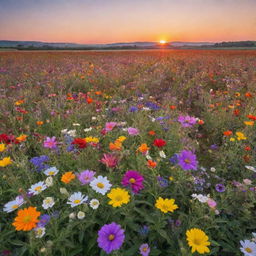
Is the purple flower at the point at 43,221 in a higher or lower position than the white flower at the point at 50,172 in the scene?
lower

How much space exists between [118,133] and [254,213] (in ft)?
5.22

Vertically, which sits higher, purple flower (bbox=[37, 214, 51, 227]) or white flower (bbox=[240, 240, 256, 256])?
purple flower (bbox=[37, 214, 51, 227])

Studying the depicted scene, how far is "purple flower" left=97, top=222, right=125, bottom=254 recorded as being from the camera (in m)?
1.01

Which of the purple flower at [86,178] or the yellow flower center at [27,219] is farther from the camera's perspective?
the purple flower at [86,178]

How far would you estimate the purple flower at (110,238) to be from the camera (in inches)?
39.9

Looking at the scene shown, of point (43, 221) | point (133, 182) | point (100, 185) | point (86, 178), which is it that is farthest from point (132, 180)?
point (43, 221)

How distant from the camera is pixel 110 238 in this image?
3.46 feet

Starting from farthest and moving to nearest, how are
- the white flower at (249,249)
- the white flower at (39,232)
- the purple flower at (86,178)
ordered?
the purple flower at (86,178)
the white flower at (249,249)
the white flower at (39,232)

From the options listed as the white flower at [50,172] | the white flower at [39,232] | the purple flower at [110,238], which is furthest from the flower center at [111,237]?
the white flower at [50,172]

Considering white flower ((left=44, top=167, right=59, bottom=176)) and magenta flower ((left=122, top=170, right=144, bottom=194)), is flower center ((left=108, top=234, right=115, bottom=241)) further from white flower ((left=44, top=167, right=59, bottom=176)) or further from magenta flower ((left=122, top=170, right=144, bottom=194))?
white flower ((left=44, top=167, right=59, bottom=176))

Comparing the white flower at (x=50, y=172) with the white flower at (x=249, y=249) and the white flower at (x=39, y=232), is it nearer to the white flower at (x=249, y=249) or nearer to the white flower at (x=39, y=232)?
the white flower at (x=39, y=232)

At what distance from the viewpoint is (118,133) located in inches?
98.4

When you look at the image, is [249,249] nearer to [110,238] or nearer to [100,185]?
[110,238]

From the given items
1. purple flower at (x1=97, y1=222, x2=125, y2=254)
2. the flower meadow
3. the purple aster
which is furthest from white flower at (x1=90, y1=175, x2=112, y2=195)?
the purple aster
